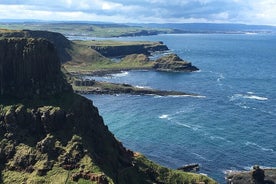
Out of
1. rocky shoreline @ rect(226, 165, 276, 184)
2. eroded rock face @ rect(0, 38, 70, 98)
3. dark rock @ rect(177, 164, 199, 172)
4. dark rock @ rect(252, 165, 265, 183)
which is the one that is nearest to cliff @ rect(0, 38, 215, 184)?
eroded rock face @ rect(0, 38, 70, 98)

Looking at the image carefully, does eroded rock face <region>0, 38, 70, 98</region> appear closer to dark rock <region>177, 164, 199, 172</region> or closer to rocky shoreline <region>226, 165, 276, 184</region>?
dark rock <region>177, 164, 199, 172</region>

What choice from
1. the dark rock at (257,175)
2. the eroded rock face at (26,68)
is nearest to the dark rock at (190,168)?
the dark rock at (257,175)

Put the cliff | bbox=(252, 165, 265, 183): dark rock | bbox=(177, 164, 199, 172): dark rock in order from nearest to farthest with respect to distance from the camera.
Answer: the cliff < bbox=(252, 165, 265, 183): dark rock < bbox=(177, 164, 199, 172): dark rock

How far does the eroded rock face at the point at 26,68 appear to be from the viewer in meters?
139

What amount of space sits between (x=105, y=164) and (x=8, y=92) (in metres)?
35.9

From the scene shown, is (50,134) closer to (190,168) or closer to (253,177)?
(190,168)

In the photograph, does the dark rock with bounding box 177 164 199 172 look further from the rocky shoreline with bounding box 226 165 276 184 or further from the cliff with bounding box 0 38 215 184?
the cliff with bounding box 0 38 215 184

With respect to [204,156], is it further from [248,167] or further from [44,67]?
[44,67]

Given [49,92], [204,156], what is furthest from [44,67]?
[204,156]

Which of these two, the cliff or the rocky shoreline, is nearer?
the cliff

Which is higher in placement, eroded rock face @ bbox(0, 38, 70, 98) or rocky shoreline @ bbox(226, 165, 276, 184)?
eroded rock face @ bbox(0, 38, 70, 98)

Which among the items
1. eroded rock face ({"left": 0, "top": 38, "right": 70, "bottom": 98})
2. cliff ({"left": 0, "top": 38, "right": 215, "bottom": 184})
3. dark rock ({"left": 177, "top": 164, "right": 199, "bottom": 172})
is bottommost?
dark rock ({"left": 177, "top": 164, "right": 199, "bottom": 172})

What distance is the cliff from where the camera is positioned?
121625 mm

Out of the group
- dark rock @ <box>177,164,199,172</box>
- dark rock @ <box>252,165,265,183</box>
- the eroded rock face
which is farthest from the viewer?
dark rock @ <box>177,164,199,172</box>
